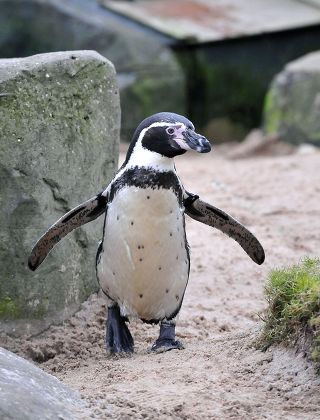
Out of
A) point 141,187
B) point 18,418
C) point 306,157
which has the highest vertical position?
point 141,187

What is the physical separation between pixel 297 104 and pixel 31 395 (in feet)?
25.2

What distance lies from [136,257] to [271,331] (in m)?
0.76

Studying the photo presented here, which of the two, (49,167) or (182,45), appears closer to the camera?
(49,167)

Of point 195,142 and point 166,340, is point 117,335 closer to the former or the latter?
point 166,340

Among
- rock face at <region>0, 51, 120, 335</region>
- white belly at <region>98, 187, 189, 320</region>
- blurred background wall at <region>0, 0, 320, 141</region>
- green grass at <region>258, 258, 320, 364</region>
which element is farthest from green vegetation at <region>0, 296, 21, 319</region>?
blurred background wall at <region>0, 0, 320, 141</region>

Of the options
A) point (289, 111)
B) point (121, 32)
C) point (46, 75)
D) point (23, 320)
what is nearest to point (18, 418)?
point (23, 320)

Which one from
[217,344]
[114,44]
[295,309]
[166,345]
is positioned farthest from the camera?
[114,44]

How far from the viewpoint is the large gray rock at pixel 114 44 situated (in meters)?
11.3

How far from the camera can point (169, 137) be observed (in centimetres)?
416

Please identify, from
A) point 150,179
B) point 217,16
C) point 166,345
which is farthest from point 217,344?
point 217,16

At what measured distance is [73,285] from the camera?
493 centimetres

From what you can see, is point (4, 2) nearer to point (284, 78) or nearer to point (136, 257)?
point (284, 78)

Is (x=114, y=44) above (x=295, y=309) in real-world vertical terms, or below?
below

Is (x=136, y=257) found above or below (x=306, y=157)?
above
